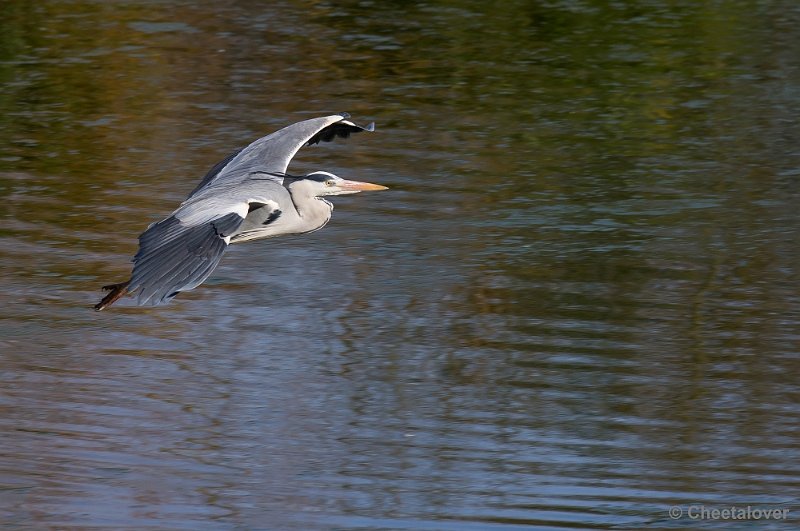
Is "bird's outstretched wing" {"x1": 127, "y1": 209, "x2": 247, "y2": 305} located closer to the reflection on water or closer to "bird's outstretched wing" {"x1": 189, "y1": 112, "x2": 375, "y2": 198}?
the reflection on water

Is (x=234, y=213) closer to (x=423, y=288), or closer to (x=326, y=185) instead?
(x=326, y=185)

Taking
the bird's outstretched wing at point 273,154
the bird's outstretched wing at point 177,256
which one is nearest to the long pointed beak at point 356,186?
the bird's outstretched wing at point 273,154

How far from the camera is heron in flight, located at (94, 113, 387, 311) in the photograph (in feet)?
20.0

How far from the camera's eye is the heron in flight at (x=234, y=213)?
6086 mm

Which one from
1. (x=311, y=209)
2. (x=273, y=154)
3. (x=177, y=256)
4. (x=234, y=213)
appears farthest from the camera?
(x=273, y=154)

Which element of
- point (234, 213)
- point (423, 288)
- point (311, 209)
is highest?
point (234, 213)

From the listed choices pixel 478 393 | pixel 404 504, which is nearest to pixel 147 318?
pixel 478 393

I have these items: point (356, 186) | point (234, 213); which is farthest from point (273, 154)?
point (234, 213)

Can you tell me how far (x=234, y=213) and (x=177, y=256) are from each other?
415 millimetres

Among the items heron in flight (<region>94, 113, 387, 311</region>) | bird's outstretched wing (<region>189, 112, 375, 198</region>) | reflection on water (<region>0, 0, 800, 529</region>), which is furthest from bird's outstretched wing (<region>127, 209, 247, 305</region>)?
bird's outstretched wing (<region>189, 112, 375, 198</region>)

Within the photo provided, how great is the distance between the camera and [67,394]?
720 centimetres

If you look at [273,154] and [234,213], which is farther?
[273,154]

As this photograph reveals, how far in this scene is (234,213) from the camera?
255 inches

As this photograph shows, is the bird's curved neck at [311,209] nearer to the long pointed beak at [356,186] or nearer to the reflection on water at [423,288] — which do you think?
the long pointed beak at [356,186]
